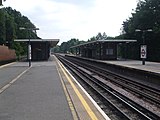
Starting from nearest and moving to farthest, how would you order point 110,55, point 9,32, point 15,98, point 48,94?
point 15,98, point 48,94, point 110,55, point 9,32

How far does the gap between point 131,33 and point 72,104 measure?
2713 inches

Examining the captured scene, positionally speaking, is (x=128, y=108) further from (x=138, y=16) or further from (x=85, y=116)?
(x=138, y=16)

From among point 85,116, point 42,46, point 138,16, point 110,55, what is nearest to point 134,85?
point 85,116

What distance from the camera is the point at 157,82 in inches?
951

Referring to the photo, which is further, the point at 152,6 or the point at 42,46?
the point at 152,6

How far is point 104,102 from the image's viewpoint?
15688mm

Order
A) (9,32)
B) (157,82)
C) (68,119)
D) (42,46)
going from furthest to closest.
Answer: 1. (9,32)
2. (42,46)
3. (157,82)
4. (68,119)

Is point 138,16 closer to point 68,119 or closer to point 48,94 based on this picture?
point 48,94

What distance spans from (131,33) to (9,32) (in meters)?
35.7

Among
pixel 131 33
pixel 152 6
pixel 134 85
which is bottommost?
pixel 134 85

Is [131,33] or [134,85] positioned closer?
[134,85]

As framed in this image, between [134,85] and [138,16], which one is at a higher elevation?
[138,16]

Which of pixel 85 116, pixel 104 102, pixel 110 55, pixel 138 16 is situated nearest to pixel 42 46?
pixel 110 55

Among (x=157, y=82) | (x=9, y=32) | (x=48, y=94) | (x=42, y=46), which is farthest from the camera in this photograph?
(x=9, y=32)
